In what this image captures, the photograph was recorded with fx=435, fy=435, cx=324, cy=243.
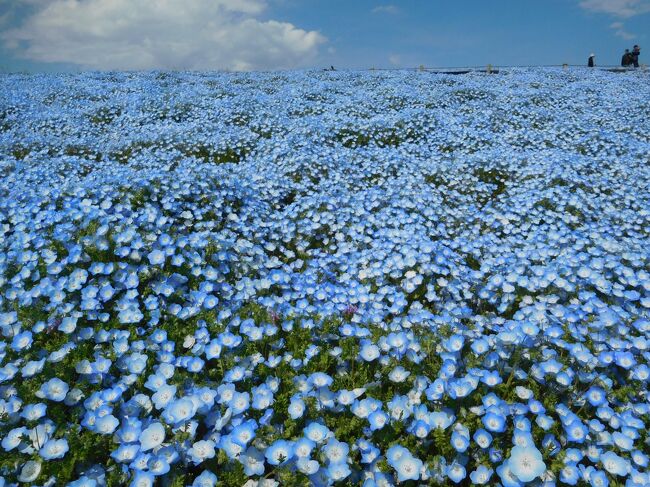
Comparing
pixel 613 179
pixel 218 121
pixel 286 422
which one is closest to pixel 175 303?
pixel 286 422

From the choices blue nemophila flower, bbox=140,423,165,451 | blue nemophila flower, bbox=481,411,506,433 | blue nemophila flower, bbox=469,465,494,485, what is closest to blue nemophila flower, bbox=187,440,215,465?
blue nemophila flower, bbox=140,423,165,451

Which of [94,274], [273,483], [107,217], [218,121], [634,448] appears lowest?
[634,448]

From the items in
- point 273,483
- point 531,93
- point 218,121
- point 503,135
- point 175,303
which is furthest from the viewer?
point 531,93

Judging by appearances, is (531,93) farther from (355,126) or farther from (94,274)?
(94,274)

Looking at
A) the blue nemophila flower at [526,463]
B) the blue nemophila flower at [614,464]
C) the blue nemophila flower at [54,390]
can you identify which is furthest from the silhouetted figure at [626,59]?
the blue nemophila flower at [54,390]

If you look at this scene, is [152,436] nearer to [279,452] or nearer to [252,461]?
[252,461]

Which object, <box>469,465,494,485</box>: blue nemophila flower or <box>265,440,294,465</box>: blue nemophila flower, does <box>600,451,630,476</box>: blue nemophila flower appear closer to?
<box>469,465,494,485</box>: blue nemophila flower

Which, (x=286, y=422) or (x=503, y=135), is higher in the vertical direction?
(x=503, y=135)

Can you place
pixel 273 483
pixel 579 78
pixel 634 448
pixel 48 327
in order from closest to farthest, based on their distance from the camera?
pixel 273 483, pixel 634 448, pixel 48 327, pixel 579 78

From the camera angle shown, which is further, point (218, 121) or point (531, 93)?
point (531, 93)
